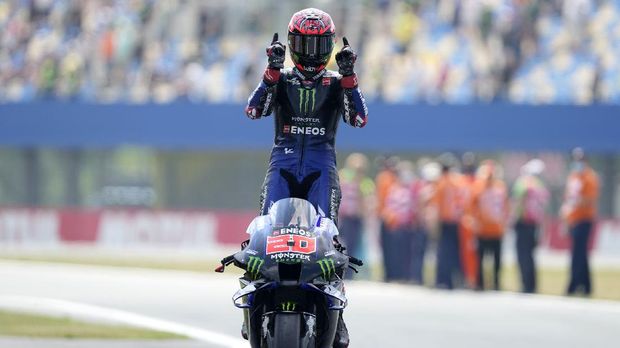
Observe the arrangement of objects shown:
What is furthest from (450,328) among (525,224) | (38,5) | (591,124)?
(38,5)

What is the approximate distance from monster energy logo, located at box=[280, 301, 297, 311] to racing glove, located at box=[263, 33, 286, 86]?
160cm

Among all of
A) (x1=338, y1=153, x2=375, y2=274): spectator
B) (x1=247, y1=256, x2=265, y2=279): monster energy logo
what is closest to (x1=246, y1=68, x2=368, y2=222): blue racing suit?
(x1=247, y1=256, x2=265, y2=279): monster energy logo

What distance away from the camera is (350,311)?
51.8 ft

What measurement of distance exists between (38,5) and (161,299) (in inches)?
708

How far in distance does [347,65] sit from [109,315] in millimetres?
5930

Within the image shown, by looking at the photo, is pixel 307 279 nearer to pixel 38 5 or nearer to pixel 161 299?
pixel 161 299

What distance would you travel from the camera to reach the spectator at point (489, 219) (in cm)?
2058

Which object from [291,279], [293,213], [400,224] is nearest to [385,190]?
[400,224]

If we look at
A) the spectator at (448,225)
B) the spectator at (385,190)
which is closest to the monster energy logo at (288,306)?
the spectator at (448,225)

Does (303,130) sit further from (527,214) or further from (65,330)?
(527,214)

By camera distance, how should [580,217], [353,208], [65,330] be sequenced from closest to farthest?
[65,330]
[580,217]
[353,208]

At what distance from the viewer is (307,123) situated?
9.76 m

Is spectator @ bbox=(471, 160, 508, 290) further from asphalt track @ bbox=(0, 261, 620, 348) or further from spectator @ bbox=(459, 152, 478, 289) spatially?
asphalt track @ bbox=(0, 261, 620, 348)

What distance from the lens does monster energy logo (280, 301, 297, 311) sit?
8469 millimetres
